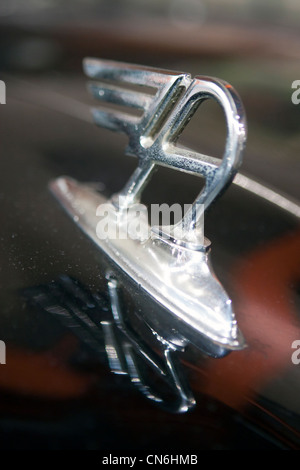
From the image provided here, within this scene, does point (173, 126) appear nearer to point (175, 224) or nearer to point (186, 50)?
point (175, 224)

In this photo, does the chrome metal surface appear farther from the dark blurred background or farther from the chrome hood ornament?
the dark blurred background

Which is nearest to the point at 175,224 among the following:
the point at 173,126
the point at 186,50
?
the point at 173,126

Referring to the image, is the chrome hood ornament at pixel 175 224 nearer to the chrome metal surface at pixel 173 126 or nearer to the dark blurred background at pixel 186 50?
the chrome metal surface at pixel 173 126

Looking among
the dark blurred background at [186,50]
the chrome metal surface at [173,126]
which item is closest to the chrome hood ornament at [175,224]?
the chrome metal surface at [173,126]

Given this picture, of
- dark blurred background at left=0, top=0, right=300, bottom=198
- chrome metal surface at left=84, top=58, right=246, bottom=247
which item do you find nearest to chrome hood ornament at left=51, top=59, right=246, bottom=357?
chrome metal surface at left=84, top=58, right=246, bottom=247

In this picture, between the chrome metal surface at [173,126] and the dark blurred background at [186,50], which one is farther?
the dark blurred background at [186,50]

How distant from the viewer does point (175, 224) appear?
0.65 m

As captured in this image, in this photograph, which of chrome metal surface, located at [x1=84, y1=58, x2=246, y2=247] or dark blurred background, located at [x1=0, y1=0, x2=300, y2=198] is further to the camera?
dark blurred background, located at [x1=0, y1=0, x2=300, y2=198]

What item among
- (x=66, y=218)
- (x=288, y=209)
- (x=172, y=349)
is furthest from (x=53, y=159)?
(x=172, y=349)

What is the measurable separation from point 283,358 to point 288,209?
31cm

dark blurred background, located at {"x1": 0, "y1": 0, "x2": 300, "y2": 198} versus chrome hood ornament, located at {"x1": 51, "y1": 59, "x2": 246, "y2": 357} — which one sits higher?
dark blurred background, located at {"x1": 0, "y1": 0, "x2": 300, "y2": 198}

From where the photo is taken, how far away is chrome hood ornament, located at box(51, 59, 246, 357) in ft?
1.87

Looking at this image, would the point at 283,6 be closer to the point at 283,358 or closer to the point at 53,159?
the point at 53,159

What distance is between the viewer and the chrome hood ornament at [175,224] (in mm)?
571
